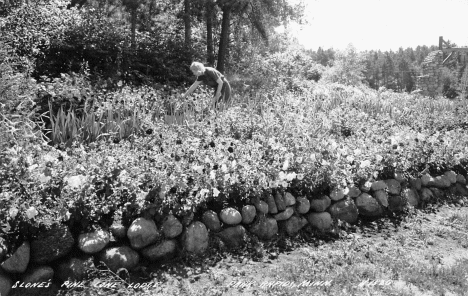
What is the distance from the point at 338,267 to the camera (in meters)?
3.08

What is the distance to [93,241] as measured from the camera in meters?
2.68

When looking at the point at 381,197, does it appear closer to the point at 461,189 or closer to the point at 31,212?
the point at 461,189

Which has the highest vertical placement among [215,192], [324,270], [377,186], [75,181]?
[75,181]

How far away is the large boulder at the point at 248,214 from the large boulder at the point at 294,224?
0.41 metres

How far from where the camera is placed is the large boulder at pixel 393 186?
14.9 feet

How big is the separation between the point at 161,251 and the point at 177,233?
172 mm

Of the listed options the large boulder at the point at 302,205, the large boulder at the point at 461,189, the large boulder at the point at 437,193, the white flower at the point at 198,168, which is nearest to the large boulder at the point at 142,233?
the white flower at the point at 198,168

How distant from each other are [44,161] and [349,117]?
15.8ft

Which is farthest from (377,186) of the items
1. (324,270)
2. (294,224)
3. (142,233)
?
(142,233)

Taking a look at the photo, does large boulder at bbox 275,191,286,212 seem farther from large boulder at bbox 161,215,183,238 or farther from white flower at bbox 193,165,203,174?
large boulder at bbox 161,215,183,238

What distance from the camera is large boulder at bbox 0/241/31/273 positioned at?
2.38 metres

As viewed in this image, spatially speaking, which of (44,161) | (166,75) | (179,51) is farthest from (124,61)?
(44,161)

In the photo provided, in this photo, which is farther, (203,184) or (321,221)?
(321,221)

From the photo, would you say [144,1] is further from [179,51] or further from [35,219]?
[35,219]
